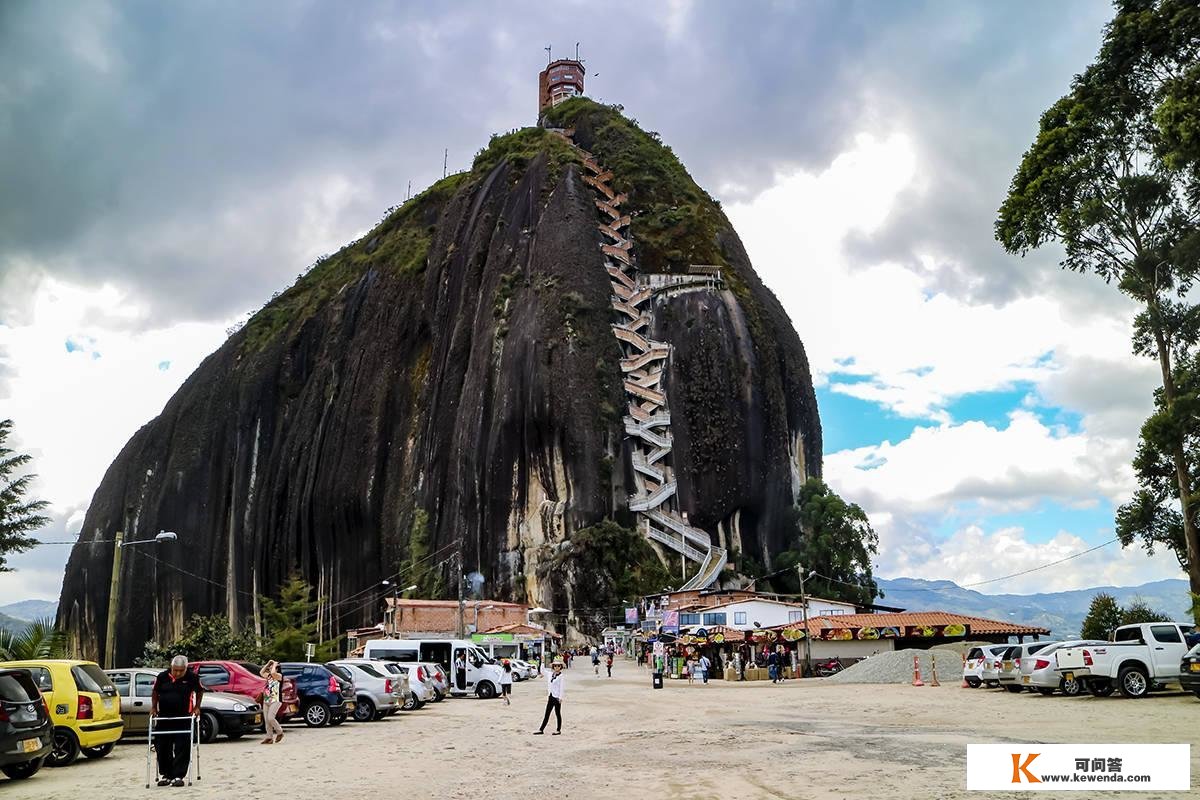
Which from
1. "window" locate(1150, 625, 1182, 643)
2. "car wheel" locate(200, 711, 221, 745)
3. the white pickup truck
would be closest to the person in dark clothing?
"car wheel" locate(200, 711, 221, 745)

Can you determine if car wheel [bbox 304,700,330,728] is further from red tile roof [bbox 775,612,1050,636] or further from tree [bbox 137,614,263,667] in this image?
red tile roof [bbox 775,612,1050,636]

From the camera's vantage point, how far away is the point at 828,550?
73.9 metres

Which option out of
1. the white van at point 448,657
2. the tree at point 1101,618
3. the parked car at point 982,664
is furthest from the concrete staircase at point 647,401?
A: the parked car at point 982,664

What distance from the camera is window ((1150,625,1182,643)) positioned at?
2302 centimetres

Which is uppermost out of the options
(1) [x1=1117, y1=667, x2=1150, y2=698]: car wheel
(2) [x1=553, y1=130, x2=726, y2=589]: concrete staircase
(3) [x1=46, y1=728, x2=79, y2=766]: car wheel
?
(2) [x1=553, y1=130, x2=726, y2=589]: concrete staircase

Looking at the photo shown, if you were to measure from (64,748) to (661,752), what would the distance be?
29.8 feet

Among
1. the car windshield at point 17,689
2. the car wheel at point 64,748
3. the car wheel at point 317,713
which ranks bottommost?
the car wheel at point 317,713

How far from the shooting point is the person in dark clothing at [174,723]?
12.2m

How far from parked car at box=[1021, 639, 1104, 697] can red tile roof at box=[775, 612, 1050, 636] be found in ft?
51.7

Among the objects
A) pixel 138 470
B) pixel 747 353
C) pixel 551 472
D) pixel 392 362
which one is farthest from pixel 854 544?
pixel 138 470

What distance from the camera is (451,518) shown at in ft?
257

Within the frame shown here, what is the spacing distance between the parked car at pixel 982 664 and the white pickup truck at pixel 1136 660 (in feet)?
16.5

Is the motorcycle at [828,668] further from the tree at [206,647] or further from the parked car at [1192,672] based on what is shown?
the parked car at [1192,672]

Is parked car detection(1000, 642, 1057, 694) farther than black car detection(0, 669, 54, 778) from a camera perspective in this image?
Yes
